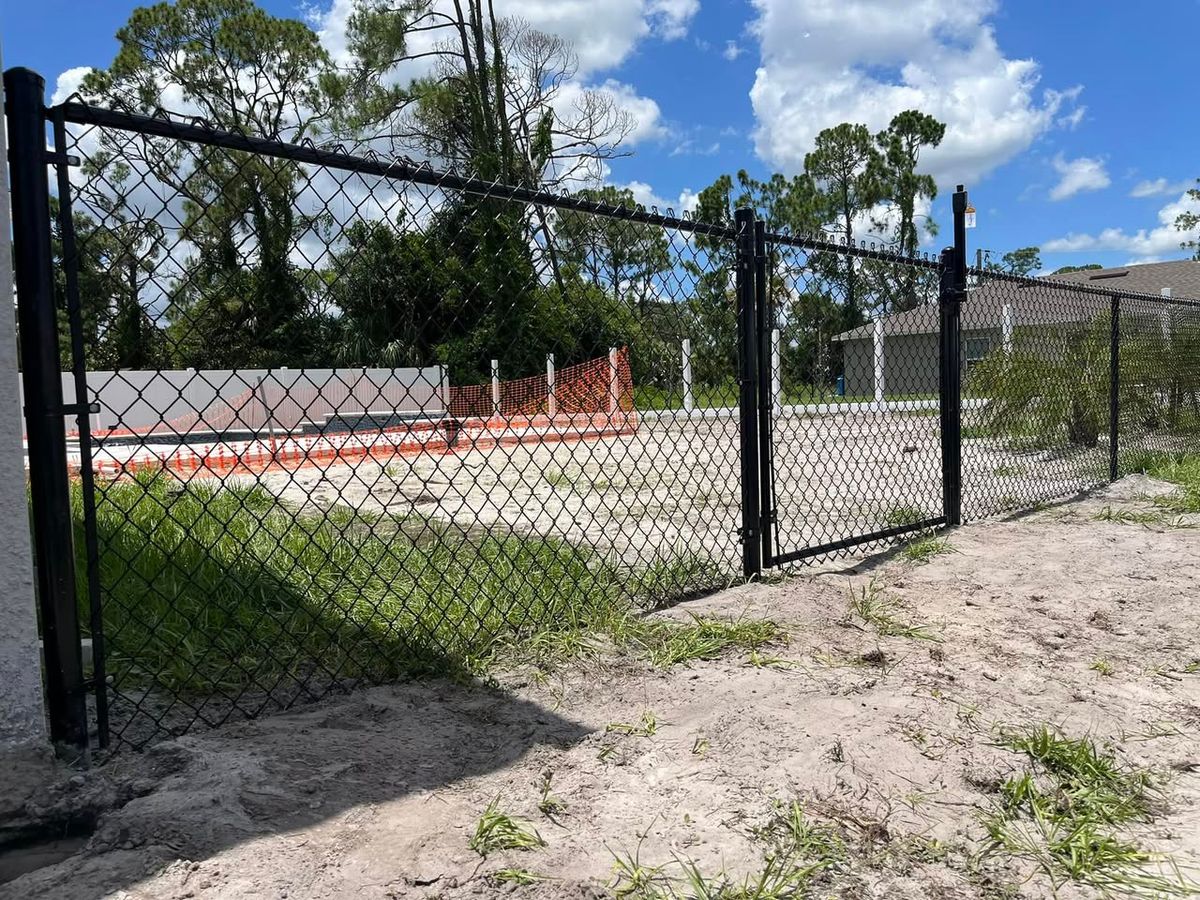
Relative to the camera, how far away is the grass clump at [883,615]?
3203 millimetres

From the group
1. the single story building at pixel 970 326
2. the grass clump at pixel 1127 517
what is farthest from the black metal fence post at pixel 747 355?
the grass clump at pixel 1127 517

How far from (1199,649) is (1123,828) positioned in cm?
148

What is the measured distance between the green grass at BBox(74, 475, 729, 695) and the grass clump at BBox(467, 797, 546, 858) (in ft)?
3.16

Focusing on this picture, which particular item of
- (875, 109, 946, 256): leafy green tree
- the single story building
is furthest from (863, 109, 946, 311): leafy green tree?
the single story building

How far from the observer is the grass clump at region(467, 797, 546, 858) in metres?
1.83

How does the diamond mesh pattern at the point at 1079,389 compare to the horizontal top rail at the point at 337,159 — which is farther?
the diamond mesh pattern at the point at 1079,389

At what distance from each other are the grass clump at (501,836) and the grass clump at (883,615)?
1.81m

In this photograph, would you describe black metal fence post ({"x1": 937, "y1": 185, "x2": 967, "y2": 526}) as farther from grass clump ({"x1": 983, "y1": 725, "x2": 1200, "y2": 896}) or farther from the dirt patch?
grass clump ({"x1": 983, "y1": 725, "x2": 1200, "y2": 896})

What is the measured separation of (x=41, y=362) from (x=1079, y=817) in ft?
8.58

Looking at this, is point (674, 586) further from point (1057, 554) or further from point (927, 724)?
point (1057, 554)

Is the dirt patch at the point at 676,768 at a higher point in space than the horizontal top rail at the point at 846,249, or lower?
lower

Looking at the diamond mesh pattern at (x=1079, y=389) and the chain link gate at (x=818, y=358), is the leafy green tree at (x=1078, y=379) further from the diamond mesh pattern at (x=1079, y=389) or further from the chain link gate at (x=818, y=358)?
the chain link gate at (x=818, y=358)

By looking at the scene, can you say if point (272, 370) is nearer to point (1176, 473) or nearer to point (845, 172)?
point (1176, 473)

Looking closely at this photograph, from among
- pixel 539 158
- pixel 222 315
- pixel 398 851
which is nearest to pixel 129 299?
pixel 222 315
